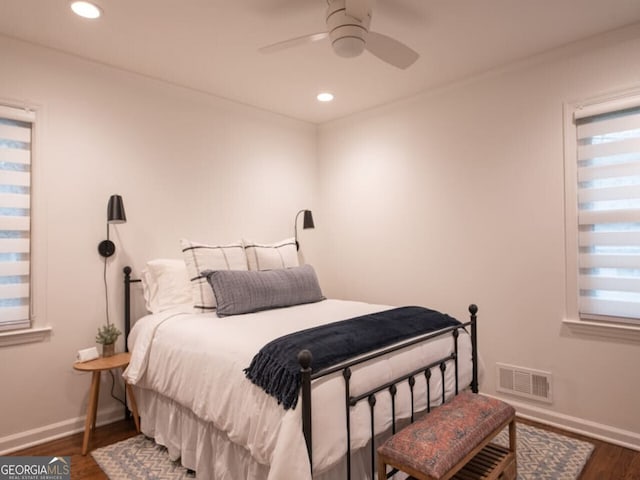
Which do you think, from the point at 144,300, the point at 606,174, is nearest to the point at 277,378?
the point at 144,300

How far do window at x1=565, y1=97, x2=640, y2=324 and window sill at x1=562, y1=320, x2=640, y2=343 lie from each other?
0.13 ft

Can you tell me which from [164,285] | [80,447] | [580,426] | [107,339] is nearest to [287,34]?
[164,285]

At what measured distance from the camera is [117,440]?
263cm

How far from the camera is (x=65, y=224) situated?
8.87ft

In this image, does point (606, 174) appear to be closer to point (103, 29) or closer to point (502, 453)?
point (502, 453)

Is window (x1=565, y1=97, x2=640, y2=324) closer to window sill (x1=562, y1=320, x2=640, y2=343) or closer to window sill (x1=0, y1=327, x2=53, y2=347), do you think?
window sill (x1=562, y1=320, x2=640, y2=343)

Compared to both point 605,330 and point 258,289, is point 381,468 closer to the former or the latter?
point 258,289

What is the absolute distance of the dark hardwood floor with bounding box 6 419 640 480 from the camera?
7.25 feet

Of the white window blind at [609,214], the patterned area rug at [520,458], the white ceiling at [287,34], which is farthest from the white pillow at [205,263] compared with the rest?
the white window blind at [609,214]

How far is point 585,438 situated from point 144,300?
3.16 m

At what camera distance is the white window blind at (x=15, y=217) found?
2477 millimetres

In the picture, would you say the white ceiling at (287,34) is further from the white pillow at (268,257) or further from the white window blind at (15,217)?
the white pillow at (268,257)

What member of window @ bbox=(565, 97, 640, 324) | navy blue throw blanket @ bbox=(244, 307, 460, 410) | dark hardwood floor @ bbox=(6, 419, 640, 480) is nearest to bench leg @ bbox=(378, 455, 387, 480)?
navy blue throw blanket @ bbox=(244, 307, 460, 410)

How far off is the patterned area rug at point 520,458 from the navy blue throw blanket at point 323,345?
3.10ft
